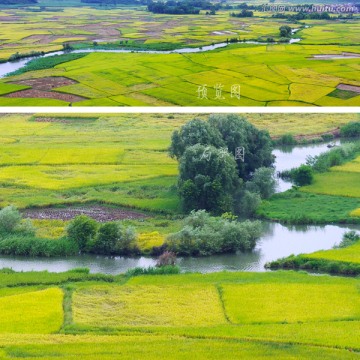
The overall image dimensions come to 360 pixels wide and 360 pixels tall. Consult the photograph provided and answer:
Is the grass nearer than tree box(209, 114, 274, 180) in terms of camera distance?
No

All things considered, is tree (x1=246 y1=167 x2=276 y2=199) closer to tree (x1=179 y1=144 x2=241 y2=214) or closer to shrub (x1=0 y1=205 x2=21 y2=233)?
tree (x1=179 y1=144 x2=241 y2=214)

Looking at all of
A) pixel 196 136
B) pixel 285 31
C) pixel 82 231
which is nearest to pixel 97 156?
pixel 196 136

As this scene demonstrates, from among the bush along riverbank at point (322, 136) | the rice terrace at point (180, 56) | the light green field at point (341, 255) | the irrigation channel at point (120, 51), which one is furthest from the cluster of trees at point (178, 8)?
the light green field at point (341, 255)

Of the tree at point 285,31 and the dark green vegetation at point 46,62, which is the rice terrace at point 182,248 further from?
the tree at point 285,31

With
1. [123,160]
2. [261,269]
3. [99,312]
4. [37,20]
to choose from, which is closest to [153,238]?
[261,269]

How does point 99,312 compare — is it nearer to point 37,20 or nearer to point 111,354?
point 111,354

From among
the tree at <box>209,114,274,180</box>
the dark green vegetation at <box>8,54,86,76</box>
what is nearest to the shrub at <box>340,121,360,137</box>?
the tree at <box>209,114,274,180</box>

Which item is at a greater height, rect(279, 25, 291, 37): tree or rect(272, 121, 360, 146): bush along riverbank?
rect(279, 25, 291, 37): tree
